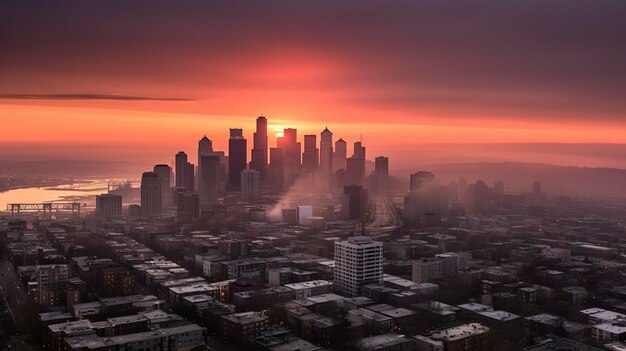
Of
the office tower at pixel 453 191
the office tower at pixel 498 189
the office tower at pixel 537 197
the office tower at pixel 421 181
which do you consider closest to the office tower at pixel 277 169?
the office tower at pixel 453 191

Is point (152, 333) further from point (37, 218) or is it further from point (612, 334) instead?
point (37, 218)

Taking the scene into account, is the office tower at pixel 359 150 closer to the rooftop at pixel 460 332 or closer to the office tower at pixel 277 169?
the office tower at pixel 277 169

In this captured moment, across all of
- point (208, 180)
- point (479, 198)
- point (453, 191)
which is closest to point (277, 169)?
point (208, 180)

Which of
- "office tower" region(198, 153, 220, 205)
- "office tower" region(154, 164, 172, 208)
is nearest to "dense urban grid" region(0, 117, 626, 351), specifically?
"office tower" region(154, 164, 172, 208)

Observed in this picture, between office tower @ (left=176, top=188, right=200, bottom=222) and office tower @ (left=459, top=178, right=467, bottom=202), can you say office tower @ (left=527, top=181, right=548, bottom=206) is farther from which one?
office tower @ (left=176, top=188, right=200, bottom=222)

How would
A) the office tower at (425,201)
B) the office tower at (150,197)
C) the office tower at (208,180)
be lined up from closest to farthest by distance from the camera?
the office tower at (425,201), the office tower at (150,197), the office tower at (208,180)

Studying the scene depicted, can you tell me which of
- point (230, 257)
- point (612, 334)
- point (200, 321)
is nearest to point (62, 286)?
point (200, 321)

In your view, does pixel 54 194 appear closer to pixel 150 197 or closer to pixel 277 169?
pixel 150 197
